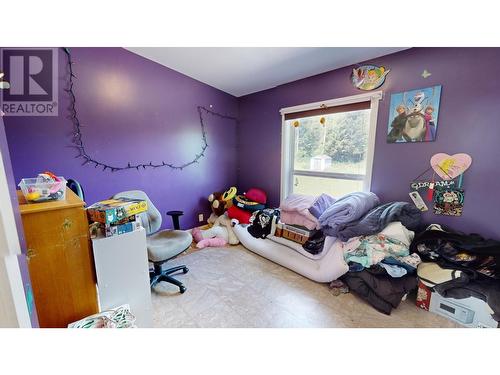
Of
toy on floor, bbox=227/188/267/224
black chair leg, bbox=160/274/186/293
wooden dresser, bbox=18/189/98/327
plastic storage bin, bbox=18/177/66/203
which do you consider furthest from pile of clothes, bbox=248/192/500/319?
plastic storage bin, bbox=18/177/66/203

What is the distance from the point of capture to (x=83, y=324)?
77 cm

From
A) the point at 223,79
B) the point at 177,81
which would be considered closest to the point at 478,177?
the point at 223,79

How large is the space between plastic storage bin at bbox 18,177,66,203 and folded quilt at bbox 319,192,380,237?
1862 millimetres

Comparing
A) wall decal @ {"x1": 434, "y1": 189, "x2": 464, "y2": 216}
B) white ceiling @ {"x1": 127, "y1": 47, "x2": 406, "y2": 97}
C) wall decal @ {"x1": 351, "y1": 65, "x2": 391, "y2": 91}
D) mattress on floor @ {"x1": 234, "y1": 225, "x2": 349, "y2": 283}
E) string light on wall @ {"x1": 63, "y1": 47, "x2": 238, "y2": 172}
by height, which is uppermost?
white ceiling @ {"x1": 127, "y1": 47, "x2": 406, "y2": 97}

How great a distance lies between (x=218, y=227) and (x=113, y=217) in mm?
1882

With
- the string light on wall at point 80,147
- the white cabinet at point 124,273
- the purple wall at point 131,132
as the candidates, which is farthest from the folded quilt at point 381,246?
the string light on wall at point 80,147

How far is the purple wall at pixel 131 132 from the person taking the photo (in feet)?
5.77

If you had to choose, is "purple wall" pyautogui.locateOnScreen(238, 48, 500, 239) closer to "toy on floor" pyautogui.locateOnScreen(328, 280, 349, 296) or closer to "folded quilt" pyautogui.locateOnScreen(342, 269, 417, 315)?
"folded quilt" pyautogui.locateOnScreen(342, 269, 417, 315)

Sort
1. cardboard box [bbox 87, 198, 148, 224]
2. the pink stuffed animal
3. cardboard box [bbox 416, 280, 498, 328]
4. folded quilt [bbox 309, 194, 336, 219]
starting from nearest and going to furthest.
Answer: cardboard box [bbox 87, 198, 148, 224], cardboard box [bbox 416, 280, 498, 328], folded quilt [bbox 309, 194, 336, 219], the pink stuffed animal

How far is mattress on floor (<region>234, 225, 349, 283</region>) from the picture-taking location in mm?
1727

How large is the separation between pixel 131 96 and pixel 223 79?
3.84 ft

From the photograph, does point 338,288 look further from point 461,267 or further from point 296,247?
point 461,267

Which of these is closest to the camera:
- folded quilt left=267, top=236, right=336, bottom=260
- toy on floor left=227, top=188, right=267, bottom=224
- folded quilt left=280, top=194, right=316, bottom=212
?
folded quilt left=267, top=236, right=336, bottom=260
